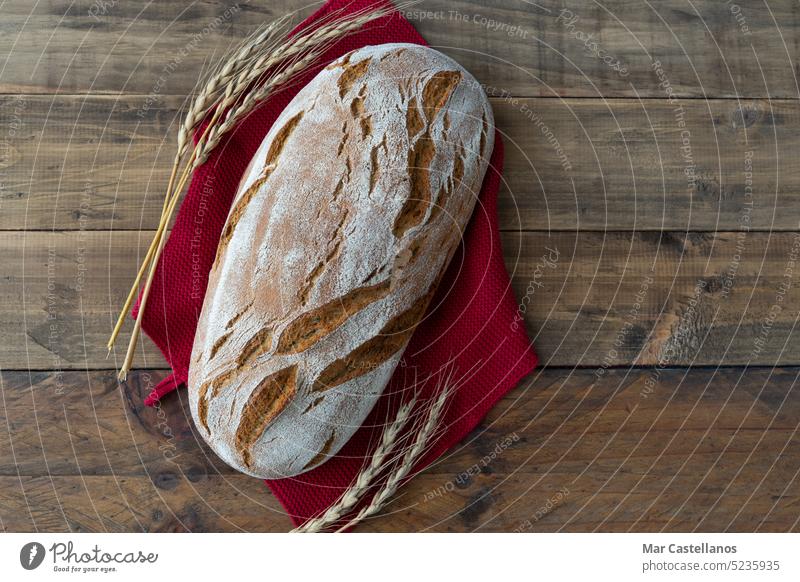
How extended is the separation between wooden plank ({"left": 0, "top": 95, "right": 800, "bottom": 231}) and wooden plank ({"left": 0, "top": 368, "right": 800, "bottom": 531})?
0.78 feet

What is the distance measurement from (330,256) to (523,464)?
43cm

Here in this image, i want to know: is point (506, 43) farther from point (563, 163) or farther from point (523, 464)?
point (523, 464)

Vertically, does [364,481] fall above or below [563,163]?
below

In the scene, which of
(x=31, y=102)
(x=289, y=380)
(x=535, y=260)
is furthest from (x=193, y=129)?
(x=535, y=260)

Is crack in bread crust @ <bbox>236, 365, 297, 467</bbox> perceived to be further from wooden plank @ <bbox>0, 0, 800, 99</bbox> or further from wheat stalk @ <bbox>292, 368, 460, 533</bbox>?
wooden plank @ <bbox>0, 0, 800, 99</bbox>

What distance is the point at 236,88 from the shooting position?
2.63 feet

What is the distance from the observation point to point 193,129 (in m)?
0.82

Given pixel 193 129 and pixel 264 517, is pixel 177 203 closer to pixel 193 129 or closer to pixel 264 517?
pixel 193 129

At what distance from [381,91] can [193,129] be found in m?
0.28

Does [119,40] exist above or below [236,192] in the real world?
above
